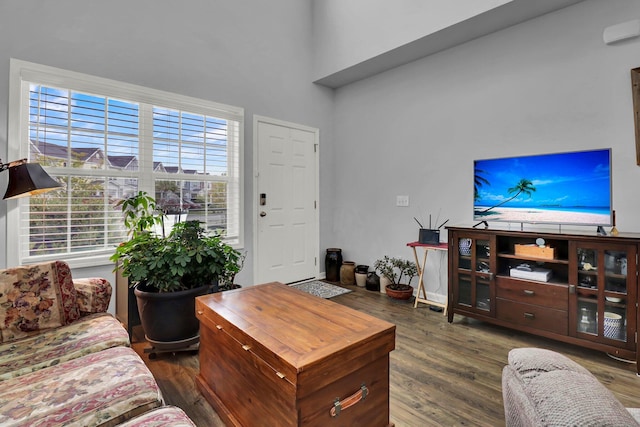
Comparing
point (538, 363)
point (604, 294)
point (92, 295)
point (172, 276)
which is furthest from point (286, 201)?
point (538, 363)

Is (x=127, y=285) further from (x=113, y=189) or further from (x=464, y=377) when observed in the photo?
(x=464, y=377)

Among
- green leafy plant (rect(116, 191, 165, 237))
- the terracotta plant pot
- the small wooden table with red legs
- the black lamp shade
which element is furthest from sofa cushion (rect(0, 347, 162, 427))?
the terracotta plant pot

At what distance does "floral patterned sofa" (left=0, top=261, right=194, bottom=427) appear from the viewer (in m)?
1.04

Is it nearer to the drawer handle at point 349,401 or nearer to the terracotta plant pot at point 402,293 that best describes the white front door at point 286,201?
the terracotta plant pot at point 402,293

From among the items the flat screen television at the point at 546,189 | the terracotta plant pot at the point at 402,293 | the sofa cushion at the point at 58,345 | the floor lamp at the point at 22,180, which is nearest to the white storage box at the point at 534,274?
the flat screen television at the point at 546,189

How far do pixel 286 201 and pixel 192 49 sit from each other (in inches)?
76.7

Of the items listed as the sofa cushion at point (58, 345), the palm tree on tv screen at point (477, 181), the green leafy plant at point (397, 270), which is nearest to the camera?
the sofa cushion at point (58, 345)

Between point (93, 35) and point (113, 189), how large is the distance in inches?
50.7

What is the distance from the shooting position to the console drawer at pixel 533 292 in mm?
2314

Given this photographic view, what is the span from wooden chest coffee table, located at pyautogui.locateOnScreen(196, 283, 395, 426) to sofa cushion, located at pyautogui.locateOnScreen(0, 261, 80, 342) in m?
0.74

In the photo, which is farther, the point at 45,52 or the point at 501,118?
the point at 501,118

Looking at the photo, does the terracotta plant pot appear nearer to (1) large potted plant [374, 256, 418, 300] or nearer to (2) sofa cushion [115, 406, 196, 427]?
(1) large potted plant [374, 256, 418, 300]

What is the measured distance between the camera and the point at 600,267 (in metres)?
2.17

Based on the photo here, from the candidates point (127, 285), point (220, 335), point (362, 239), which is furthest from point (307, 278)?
point (220, 335)
